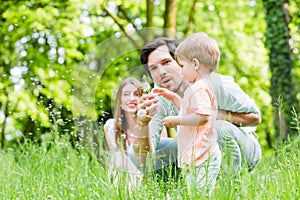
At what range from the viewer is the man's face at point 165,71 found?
2654 mm

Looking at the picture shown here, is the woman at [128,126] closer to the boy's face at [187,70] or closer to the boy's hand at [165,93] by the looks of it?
the boy's hand at [165,93]

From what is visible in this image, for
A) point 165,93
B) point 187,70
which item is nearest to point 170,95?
point 165,93

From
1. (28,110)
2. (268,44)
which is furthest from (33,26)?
(268,44)

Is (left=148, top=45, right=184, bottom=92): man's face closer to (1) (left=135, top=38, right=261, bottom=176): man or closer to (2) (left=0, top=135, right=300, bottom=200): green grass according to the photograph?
(1) (left=135, top=38, right=261, bottom=176): man

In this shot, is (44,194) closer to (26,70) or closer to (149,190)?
(149,190)

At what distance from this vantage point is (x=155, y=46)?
2773 millimetres

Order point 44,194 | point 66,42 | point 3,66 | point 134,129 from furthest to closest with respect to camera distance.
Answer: point 3,66 < point 66,42 < point 134,129 < point 44,194

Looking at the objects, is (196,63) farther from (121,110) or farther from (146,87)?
(121,110)

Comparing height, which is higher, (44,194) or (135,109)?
(135,109)

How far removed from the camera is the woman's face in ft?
8.37

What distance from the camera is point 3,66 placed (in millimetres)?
8695

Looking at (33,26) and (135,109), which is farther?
(33,26)

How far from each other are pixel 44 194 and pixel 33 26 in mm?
5436

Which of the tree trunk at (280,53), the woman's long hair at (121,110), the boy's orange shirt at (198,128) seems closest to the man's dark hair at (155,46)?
the woman's long hair at (121,110)
